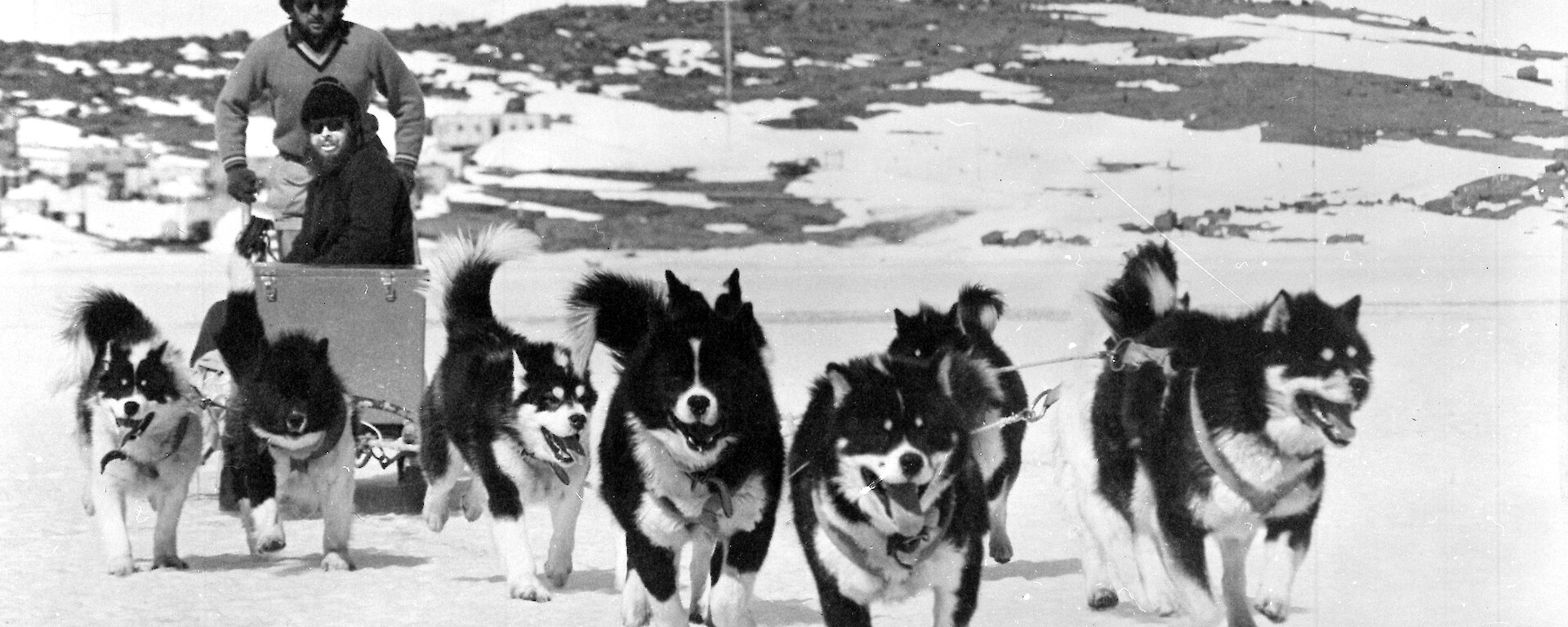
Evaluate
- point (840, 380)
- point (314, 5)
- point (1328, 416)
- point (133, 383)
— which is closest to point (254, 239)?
point (314, 5)

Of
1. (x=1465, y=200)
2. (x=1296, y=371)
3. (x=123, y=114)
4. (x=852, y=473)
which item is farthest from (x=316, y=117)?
(x=123, y=114)

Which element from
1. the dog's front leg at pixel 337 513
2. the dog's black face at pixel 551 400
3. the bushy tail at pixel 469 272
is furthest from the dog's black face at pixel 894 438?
the dog's front leg at pixel 337 513

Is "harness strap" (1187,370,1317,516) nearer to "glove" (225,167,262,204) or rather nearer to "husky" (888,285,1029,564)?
"husky" (888,285,1029,564)

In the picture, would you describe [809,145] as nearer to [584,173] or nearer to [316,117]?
[584,173]

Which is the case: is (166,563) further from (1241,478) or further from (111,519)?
(1241,478)

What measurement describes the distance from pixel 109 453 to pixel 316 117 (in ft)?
5.19

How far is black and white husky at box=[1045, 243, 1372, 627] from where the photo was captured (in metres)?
3.89

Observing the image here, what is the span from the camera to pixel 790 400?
8047 millimetres

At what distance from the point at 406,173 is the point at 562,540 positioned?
2.02 metres

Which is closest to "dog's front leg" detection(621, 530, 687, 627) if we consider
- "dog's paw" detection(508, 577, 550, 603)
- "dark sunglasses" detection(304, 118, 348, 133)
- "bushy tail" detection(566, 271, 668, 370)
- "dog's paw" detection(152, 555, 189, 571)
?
"bushy tail" detection(566, 271, 668, 370)

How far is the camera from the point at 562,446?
5.19 m

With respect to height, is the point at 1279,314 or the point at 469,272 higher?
the point at 1279,314

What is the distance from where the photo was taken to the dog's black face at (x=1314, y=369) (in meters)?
3.85

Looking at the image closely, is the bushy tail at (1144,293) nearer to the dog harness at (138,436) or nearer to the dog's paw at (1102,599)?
the dog's paw at (1102,599)
